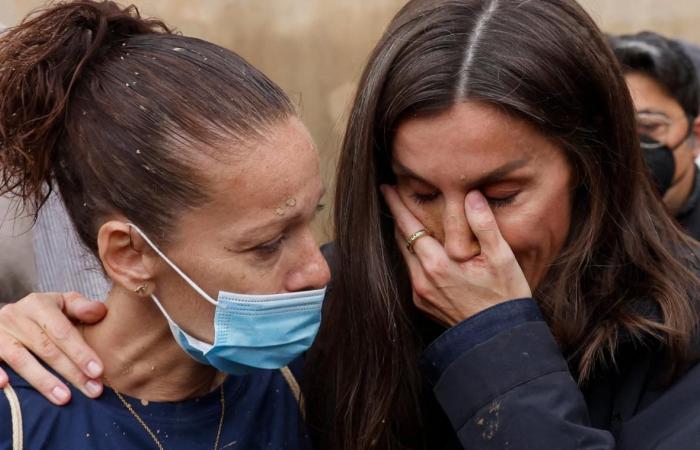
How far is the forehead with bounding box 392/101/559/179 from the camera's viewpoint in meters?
2.48

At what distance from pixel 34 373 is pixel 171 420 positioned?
0.33m

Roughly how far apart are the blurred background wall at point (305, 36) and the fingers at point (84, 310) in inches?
126

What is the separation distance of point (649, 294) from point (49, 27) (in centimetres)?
155

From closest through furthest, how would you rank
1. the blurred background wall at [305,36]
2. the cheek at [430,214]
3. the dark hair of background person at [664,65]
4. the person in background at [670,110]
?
the cheek at [430,214], the person in background at [670,110], the dark hair of background person at [664,65], the blurred background wall at [305,36]

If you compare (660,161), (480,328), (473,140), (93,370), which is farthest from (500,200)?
(660,161)

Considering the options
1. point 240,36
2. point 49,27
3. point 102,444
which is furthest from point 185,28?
point 102,444

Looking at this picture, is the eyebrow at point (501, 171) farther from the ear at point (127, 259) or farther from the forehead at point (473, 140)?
the ear at point (127, 259)

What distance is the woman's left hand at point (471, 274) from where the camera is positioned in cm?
251

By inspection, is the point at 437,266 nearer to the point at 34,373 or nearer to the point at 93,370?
the point at 93,370

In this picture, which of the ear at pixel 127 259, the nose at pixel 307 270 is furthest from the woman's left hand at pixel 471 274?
the ear at pixel 127 259

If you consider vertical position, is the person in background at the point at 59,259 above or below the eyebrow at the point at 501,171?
below

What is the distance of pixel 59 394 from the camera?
87.6 inches

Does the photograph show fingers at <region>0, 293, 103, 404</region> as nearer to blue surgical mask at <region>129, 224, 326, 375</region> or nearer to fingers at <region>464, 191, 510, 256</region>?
blue surgical mask at <region>129, 224, 326, 375</region>

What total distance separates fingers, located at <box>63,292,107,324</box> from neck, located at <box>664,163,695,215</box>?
9.01 ft
